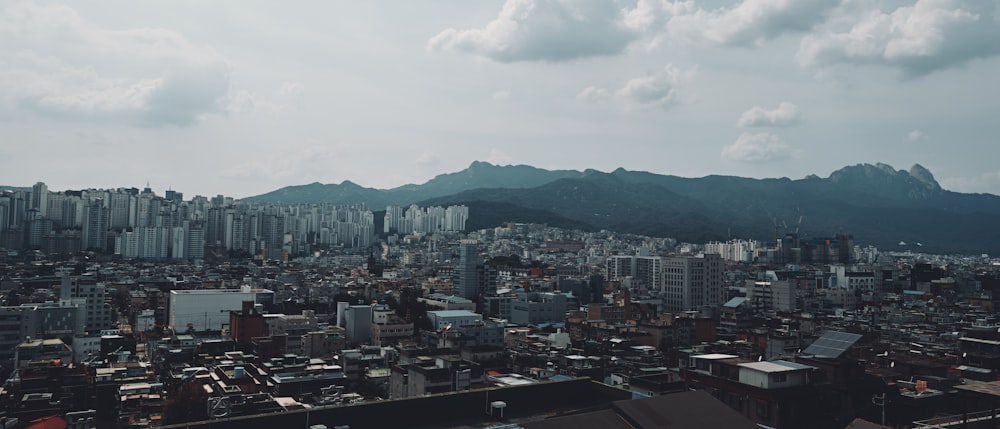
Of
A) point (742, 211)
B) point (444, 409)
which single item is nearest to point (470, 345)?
point (444, 409)

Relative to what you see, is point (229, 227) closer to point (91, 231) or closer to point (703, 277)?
point (91, 231)

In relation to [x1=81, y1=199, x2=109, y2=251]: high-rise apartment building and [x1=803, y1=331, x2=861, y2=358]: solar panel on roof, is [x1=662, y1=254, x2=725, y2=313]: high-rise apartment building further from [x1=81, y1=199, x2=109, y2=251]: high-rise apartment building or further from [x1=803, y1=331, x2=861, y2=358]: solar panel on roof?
[x1=81, y1=199, x2=109, y2=251]: high-rise apartment building

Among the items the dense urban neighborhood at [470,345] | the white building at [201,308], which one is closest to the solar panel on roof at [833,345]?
the dense urban neighborhood at [470,345]

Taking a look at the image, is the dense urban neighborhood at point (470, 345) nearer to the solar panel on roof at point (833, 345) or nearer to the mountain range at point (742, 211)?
the solar panel on roof at point (833, 345)

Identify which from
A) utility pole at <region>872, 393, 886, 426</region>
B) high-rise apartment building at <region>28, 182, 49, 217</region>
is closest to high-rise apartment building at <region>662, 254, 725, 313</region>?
utility pole at <region>872, 393, 886, 426</region>

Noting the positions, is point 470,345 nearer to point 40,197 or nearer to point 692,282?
point 692,282

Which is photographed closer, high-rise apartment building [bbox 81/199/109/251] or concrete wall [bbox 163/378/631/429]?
concrete wall [bbox 163/378/631/429]
